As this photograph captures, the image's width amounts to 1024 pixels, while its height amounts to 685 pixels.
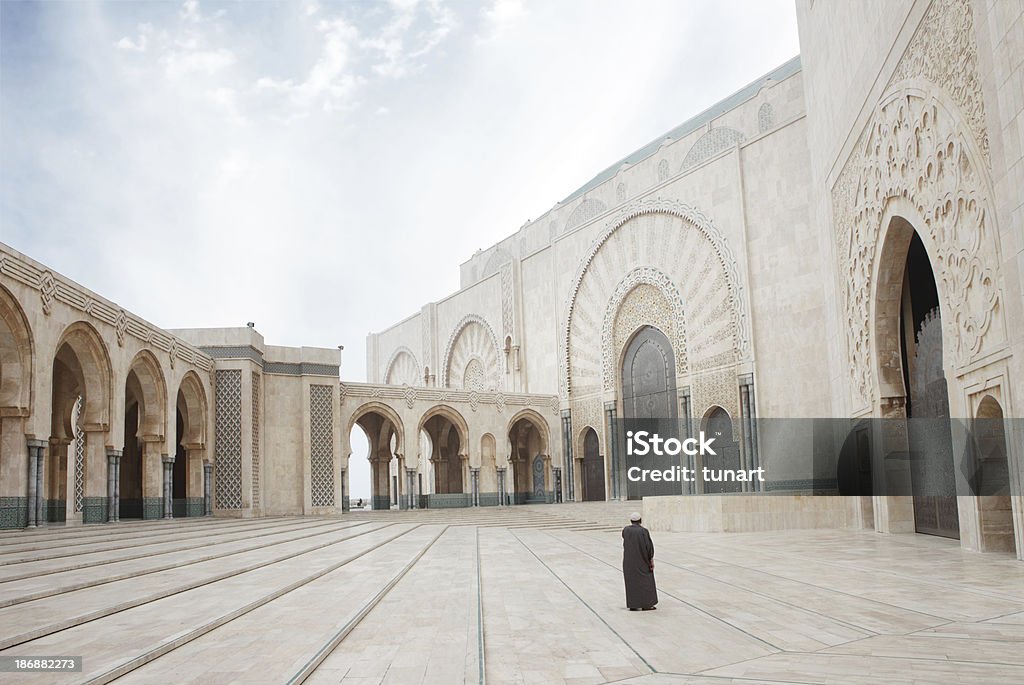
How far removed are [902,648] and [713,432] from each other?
12625 millimetres

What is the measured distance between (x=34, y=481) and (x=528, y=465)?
1432 cm

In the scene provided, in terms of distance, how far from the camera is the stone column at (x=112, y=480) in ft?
36.1

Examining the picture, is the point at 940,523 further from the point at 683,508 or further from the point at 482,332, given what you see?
the point at 482,332

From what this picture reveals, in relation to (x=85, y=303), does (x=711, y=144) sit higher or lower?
higher

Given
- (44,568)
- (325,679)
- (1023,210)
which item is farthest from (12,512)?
(1023,210)

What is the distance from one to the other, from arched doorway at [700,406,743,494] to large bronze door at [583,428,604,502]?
12.6 feet

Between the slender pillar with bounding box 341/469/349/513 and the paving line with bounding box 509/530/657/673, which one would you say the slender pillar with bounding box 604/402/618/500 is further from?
the paving line with bounding box 509/530/657/673

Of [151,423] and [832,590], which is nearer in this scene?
[832,590]

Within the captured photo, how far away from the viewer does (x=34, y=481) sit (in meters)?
9.19

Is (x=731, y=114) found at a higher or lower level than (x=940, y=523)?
higher

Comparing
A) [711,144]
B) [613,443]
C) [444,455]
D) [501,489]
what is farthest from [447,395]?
[711,144]

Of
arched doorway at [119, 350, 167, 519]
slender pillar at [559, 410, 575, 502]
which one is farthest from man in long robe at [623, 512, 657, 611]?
slender pillar at [559, 410, 575, 502]

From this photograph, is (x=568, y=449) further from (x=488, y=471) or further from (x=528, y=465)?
(x=528, y=465)

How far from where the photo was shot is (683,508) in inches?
441
